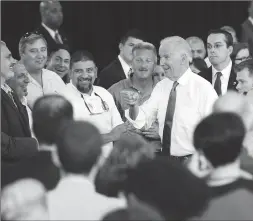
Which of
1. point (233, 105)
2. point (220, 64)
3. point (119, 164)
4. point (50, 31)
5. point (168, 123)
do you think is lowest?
point (168, 123)

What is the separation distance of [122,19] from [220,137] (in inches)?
276

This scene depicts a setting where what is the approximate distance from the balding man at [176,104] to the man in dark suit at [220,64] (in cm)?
96

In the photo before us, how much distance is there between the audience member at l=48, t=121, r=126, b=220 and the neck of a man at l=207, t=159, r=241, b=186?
0.42 m

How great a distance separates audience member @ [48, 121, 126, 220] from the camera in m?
3.54

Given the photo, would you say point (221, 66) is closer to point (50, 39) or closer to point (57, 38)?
point (50, 39)

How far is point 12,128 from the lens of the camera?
5777 mm

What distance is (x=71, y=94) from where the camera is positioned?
6645 mm

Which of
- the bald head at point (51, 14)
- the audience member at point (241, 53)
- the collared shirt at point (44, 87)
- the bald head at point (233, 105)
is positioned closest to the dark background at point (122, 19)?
the bald head at point (51, 14)

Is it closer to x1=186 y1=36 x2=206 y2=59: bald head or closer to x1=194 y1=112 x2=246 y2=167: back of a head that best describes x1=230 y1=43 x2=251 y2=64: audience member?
x1=186 y1=36 x2=206 y2=59: bald head

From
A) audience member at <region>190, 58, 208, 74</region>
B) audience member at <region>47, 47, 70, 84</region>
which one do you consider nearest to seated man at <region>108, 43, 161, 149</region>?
audience member at <region>47, 47, 70, 84</region>

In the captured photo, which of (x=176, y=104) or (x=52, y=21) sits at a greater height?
(x=52, y=21)

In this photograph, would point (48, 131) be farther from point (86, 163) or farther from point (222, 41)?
point (222, 41)

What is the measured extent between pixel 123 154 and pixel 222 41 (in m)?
3.98

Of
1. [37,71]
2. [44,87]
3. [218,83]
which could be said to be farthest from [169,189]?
[218,83]
